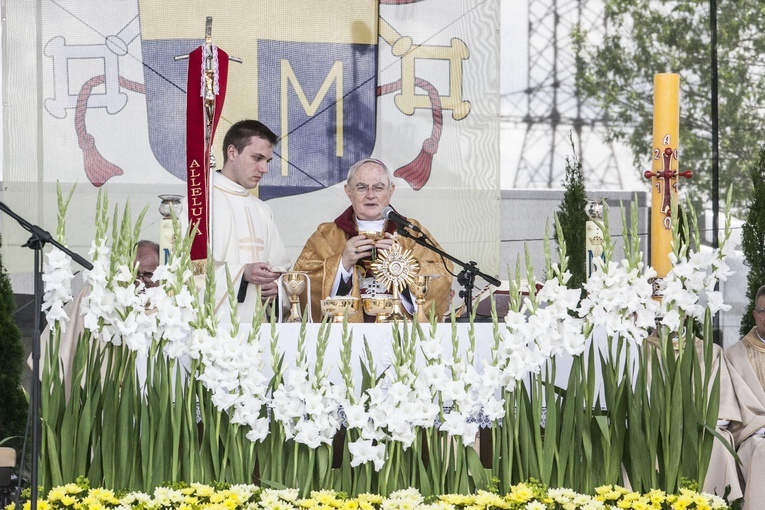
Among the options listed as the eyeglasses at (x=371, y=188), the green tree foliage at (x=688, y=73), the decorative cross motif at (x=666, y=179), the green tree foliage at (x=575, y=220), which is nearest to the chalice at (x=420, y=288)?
the eyeglasses at (x=371, y=188)

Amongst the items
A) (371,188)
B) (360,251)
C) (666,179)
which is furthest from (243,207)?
(666,179)

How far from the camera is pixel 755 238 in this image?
24.9 ft

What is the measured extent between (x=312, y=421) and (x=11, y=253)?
14.8ft

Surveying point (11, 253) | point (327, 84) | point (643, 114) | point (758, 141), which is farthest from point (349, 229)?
point (758, 141)

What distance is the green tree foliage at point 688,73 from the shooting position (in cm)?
829

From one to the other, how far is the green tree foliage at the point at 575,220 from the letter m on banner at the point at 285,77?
5.56 ft

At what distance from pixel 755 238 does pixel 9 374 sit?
5510mm

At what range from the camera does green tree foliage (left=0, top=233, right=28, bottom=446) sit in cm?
672

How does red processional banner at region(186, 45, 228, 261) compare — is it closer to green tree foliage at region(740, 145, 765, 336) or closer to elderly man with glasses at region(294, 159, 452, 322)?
elderly man with glasses at region(294, 159, 452, 322)

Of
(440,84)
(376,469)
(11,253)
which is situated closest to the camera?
(376,469)

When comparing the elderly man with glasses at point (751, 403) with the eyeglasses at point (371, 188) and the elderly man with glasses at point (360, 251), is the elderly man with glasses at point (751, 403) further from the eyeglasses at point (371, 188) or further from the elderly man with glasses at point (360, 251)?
the eyeglasses at point (371, 188)

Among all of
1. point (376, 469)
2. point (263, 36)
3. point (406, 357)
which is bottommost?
point (376, 469)

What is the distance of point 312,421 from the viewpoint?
2.92 metres

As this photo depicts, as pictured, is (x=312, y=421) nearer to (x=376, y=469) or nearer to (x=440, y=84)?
(x=376, y=469)
